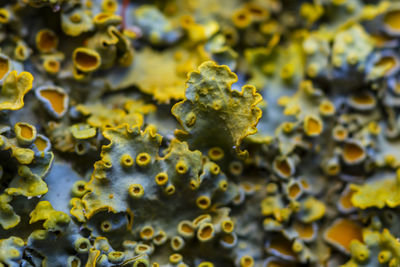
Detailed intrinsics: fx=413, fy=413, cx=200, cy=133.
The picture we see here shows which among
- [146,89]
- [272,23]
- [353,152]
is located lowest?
[146,89]

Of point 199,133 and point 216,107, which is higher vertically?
Answer: point 216,107

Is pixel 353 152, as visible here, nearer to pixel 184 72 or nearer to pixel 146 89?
pixel 184 72

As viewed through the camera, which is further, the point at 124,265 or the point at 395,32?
the point at 395,32

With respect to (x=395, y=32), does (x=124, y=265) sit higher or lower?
lower

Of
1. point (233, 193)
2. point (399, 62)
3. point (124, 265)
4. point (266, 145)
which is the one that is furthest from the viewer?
point (399, 62)

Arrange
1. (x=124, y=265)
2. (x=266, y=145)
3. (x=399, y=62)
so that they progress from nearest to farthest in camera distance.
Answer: (x=124, y=265)
(x=266, y=145)
(x=399, y=62)

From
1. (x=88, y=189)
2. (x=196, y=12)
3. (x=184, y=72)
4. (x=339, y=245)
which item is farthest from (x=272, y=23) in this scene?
(x=88, y=189)

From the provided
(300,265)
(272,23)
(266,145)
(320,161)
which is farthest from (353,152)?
(272,23)

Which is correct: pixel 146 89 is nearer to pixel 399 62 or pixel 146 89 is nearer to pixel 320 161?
pixel 320 161
